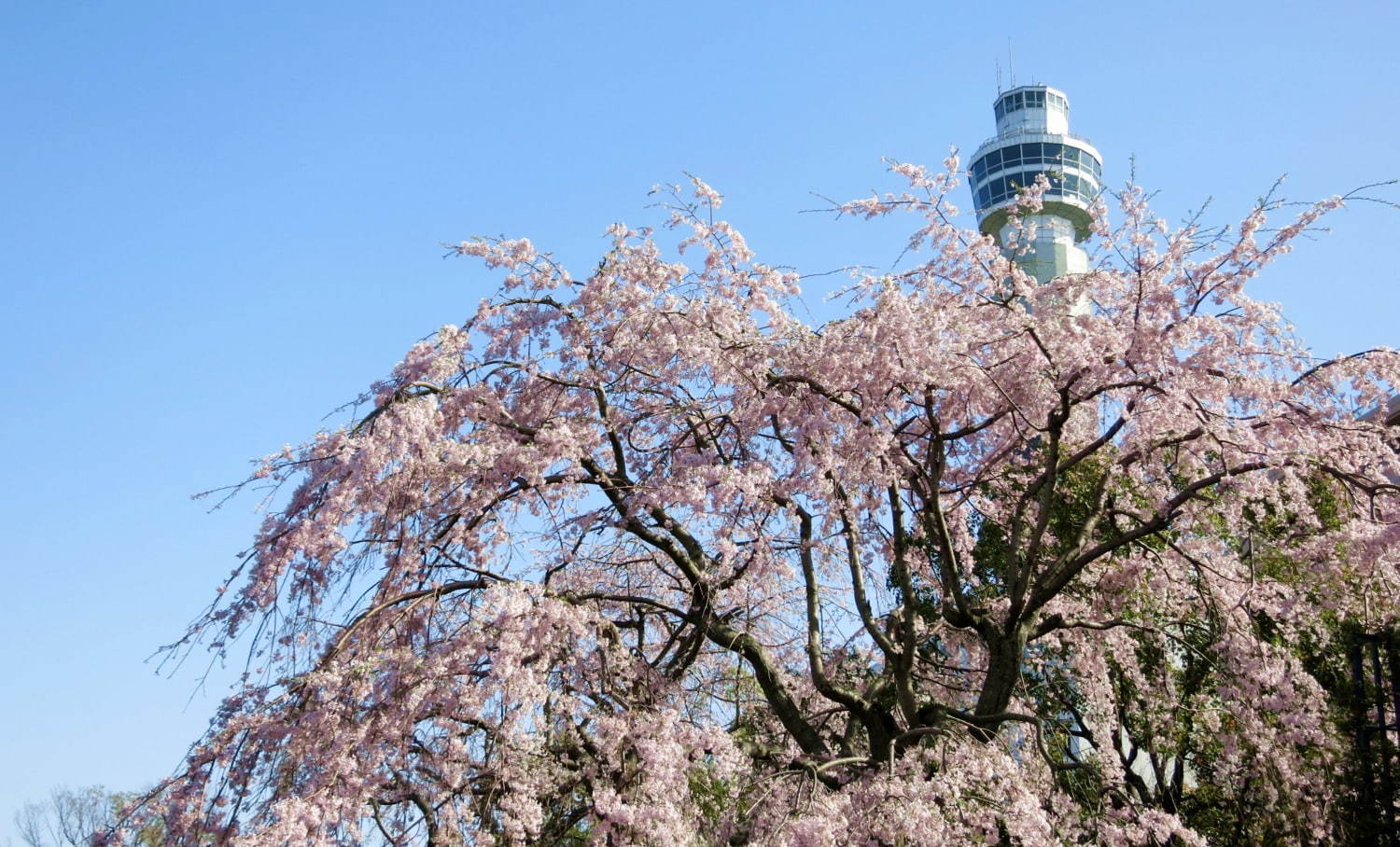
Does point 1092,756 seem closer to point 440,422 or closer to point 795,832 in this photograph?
point 795,832

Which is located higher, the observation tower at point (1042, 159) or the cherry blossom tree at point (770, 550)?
the observation tower at point (1042, 159)

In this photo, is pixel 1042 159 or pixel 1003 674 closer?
pixel 1003 674

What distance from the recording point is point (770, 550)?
7.48 m

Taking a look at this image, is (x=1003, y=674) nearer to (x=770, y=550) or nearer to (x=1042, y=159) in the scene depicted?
(x=770, y=550)

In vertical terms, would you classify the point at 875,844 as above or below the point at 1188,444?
below

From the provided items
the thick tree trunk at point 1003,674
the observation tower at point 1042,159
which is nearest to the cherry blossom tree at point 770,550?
the thick tree trunk at point 1003,674

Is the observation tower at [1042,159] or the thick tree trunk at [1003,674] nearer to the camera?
the thick tree trunk at [1003,674]

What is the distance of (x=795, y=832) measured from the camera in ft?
21.4

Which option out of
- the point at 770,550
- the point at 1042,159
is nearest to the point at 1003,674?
the point at 770,550

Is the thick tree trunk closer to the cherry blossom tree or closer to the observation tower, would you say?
the cherry blossom tree

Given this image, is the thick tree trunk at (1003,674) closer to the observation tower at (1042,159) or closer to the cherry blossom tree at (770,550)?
the cherry blossom tree at (770,550)

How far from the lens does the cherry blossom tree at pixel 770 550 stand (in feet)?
22.0

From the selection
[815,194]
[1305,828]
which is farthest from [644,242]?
[1305,828]

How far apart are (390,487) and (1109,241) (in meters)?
5.24
